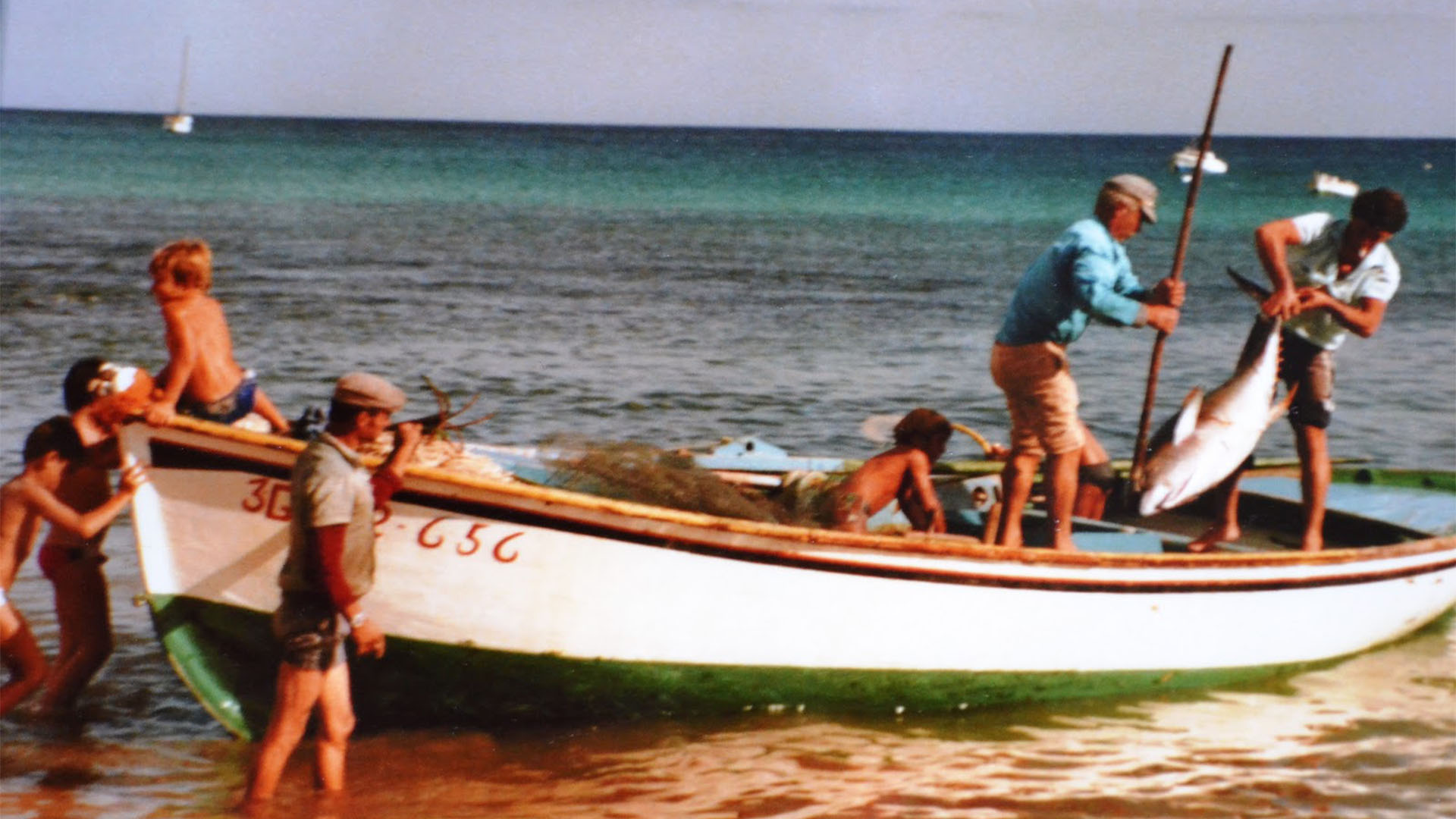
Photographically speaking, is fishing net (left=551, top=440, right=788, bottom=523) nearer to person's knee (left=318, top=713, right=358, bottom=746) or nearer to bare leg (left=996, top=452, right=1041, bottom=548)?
bare leg (left=996, top=452, right=1041, bottom=548)

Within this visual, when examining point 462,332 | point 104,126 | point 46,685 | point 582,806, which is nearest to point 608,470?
point 582,806

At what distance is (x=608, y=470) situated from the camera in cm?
643

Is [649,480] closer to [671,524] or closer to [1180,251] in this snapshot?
[671,524]

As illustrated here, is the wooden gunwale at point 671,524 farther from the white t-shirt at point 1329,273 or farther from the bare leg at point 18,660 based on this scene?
the bare leg at point 18,660

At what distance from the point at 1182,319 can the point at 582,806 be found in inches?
688

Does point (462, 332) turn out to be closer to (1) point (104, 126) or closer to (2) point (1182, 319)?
(2) point (1182, 319)

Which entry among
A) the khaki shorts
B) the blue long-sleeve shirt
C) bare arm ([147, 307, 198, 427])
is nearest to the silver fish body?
the khaki shorts

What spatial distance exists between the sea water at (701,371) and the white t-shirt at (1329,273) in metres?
1.35

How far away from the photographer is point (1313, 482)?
7.30 metres

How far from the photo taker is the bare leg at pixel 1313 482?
7.26 m

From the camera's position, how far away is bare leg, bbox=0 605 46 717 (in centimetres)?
612

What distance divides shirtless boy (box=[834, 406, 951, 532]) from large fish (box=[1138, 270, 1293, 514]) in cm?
100

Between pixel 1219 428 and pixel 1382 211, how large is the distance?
1.09m

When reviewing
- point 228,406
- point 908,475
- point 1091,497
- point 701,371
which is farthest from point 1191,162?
point 701,371
